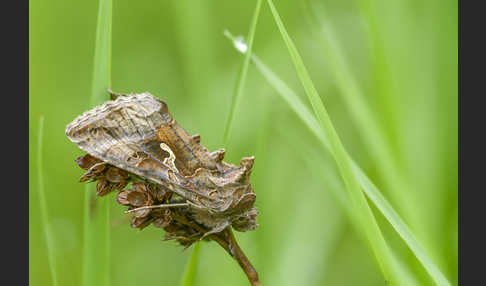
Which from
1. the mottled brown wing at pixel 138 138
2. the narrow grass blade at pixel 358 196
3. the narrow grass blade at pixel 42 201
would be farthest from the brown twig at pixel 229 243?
the narrow grass blade at pixel 42 201

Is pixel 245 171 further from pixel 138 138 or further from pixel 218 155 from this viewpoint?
pixel 138 138

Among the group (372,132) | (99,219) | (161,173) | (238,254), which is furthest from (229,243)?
(372,132)

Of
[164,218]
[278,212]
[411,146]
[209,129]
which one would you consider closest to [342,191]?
[278,212]

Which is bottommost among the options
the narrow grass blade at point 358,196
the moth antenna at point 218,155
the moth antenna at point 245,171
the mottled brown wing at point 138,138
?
the narrow grass blade at point 358,196

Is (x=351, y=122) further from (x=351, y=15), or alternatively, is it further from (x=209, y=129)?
(x=209, y=129)

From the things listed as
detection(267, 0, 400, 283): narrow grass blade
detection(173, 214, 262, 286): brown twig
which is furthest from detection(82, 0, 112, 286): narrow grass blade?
detection(267, 0, 400, 283): narrow grass blade

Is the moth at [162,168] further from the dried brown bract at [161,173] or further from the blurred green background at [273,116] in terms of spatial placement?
the blurred green background at [273,116]

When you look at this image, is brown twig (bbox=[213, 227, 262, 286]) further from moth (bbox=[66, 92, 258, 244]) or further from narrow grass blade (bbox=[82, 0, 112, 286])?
narrow grass blade (bbox=[82, 0, 112, 286])
